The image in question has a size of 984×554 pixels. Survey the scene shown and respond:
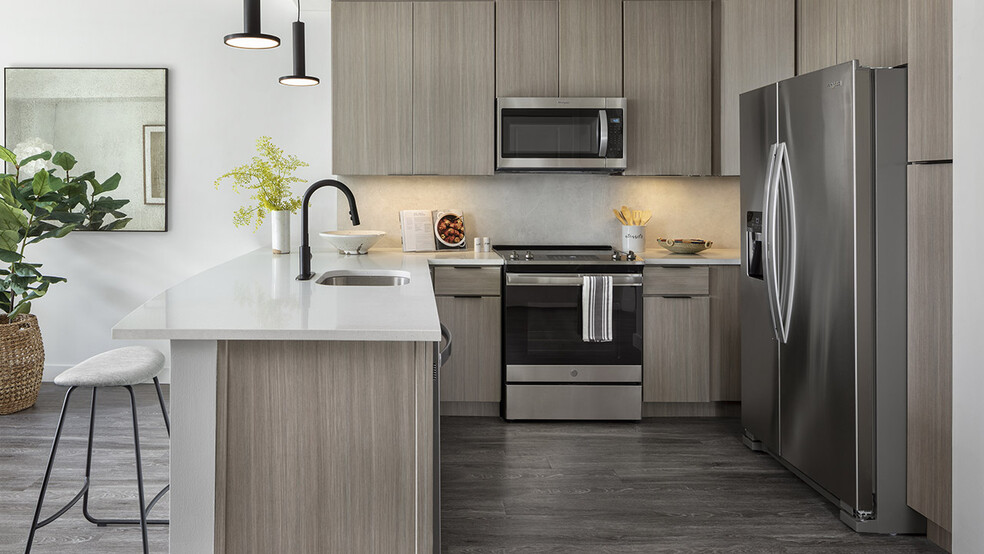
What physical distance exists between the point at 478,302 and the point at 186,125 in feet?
7.33

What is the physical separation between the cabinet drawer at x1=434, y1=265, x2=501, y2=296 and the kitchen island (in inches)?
90.8

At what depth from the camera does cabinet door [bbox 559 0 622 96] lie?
15.1ft

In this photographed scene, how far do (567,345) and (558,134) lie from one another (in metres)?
1.20

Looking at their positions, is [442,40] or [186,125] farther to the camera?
[186,125]

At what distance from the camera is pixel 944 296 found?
8.67ft

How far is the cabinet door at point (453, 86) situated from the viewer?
458 cm

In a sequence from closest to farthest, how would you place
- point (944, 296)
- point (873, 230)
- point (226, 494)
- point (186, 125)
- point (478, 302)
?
point (226, 494), point (944, 296), point (873, 230), point (478, 302), point (186, 125)

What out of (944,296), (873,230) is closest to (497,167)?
(873,230)

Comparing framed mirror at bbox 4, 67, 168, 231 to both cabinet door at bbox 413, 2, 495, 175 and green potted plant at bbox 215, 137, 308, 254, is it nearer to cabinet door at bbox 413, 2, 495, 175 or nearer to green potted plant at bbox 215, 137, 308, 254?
green potted plant at bbox 215, 137, 308, 254

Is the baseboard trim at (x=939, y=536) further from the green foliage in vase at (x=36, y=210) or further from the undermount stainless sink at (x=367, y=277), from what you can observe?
the green foliage in vase at (x=36, y=210)

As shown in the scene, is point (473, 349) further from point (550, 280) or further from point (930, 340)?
point (930, 340)

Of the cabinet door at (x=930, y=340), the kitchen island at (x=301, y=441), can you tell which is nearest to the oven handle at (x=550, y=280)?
the cabinet door at (x=930, y=340)

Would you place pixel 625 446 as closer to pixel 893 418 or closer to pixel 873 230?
pixel 893 418

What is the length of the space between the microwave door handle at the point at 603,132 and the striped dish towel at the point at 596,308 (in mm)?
742
